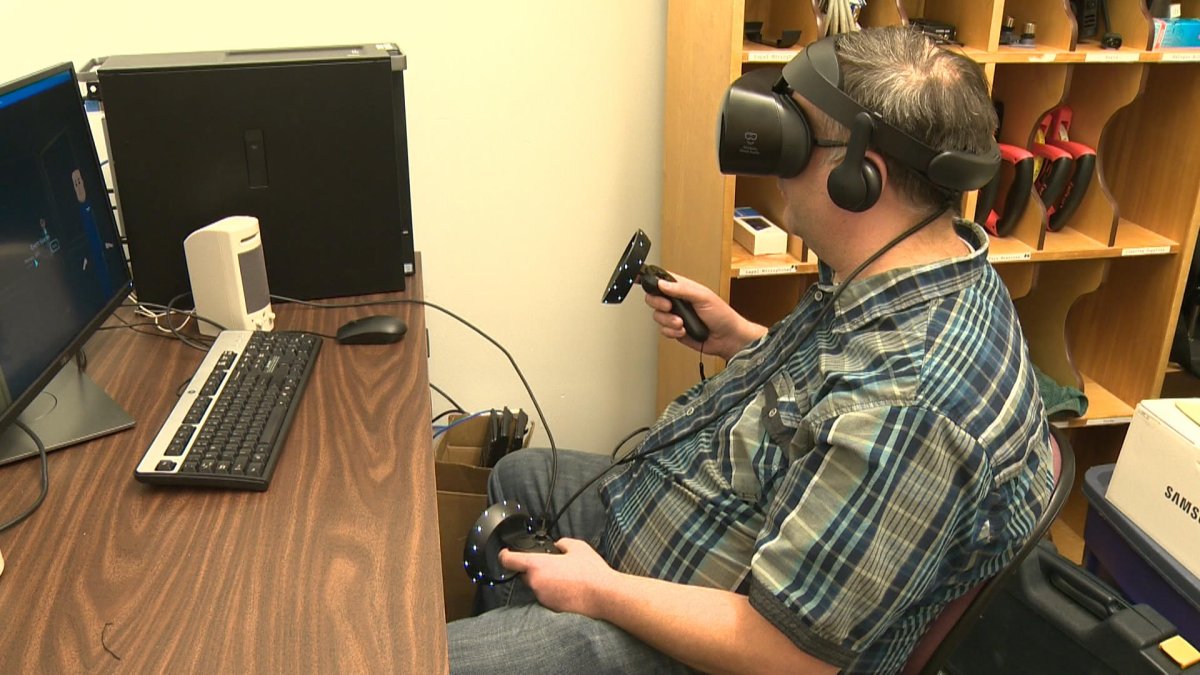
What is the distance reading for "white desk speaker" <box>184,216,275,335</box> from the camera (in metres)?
1.42

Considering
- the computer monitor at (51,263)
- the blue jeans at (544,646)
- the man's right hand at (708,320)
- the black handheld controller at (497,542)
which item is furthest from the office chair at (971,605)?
the computer monitor at (51,263)

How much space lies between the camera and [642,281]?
1509 millimetres

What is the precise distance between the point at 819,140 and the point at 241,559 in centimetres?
76

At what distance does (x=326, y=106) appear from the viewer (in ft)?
4.90

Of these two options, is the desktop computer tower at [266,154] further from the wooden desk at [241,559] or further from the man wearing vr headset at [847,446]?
the man wearing vr headset at [847,446]

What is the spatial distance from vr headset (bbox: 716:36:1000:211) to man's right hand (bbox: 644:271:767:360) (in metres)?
0.39

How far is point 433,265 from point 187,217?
69cm

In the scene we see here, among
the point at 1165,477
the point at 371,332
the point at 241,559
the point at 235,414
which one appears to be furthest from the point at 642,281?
the point at 1165,477

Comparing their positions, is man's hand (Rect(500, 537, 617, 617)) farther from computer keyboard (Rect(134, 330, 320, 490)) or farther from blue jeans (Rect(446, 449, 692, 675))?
computer keyboard (Rect(134, 330, 320, 490))

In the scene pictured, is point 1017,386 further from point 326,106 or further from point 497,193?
point 497,193

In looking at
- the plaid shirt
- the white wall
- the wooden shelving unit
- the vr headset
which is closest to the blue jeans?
the plaid shirt

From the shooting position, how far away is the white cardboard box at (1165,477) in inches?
61.2

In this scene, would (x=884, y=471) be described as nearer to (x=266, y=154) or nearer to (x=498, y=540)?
(x=498, y=540)

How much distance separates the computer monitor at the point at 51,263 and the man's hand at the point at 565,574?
0.53 metres
